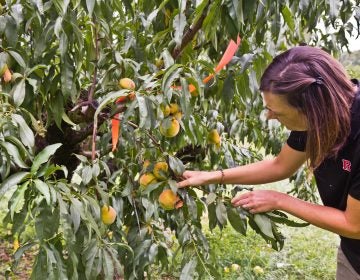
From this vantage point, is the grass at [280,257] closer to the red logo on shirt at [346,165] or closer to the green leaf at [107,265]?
the red logo on shirt at [346,165]

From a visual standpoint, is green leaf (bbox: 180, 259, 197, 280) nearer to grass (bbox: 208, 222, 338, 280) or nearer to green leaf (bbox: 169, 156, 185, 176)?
green leaf (bbox: 169, 156, 185, 176)

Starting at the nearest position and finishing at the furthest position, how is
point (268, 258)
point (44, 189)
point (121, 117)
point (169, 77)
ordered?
point (44, 189) < point (169, 77) < point (121, 117) < point (268, 258)

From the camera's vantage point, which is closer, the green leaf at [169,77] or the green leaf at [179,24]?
the green leaf at [169,77]

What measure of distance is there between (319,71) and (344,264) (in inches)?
33.7

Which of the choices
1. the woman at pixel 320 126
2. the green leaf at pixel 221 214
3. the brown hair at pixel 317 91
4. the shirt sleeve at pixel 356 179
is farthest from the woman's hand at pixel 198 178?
the shirt sleeve at pixel 356 179

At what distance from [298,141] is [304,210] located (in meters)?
0.33

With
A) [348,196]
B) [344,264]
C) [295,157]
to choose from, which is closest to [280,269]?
[344,264]

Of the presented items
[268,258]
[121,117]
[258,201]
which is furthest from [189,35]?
[268,258]

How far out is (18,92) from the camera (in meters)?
1.37

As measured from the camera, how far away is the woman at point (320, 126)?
55.9 inches

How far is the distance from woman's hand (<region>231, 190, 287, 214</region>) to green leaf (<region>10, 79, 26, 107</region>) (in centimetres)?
72

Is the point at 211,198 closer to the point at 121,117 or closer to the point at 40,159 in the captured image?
the point at 121,117

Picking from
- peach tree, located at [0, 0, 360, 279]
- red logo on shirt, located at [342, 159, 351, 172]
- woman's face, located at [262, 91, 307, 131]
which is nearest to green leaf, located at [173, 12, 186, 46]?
peach tree, located at [0, 0, 360, 279]

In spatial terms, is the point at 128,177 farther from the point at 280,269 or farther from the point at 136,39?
the point at 280,269
